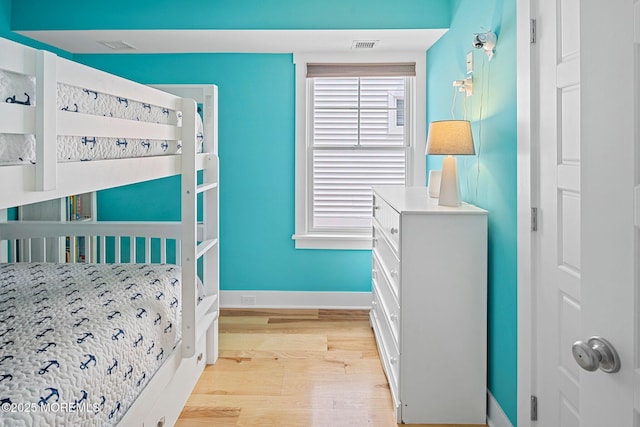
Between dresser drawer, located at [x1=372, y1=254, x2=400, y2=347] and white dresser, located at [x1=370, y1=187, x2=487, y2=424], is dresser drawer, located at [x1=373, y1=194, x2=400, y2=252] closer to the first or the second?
white dresser, located at [x1=370, y1=187, x2=487, y2=424]

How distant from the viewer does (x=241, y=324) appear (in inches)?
167

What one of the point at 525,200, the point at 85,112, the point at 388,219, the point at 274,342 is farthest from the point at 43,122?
the point at 274,342

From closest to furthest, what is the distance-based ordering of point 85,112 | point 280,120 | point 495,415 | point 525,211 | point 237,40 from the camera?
1. point 85,112
2. point 525,211
3. point 495,415
4. point 237,40
5. point 280,120

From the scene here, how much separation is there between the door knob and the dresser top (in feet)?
5.20

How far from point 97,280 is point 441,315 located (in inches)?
65.2

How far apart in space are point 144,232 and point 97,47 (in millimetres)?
1942

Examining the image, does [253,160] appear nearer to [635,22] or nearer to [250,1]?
[250,1]

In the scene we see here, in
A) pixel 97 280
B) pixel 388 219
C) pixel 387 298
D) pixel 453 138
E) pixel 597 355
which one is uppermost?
pixel 453 138

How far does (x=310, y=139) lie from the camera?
4645 mm

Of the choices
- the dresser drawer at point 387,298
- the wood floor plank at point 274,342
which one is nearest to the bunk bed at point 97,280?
the wood floor plank at point 274,342

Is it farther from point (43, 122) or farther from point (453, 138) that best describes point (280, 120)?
point (43, 122)

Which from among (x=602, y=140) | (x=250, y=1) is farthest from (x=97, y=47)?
(x=602, y=140)

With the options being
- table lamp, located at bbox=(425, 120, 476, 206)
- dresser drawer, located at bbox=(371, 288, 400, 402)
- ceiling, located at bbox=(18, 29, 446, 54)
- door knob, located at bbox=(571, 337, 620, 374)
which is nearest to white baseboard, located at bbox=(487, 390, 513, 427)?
dresser drawer, located at bbox=(371, 288, 400, 402)

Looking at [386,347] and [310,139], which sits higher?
[310,139]
